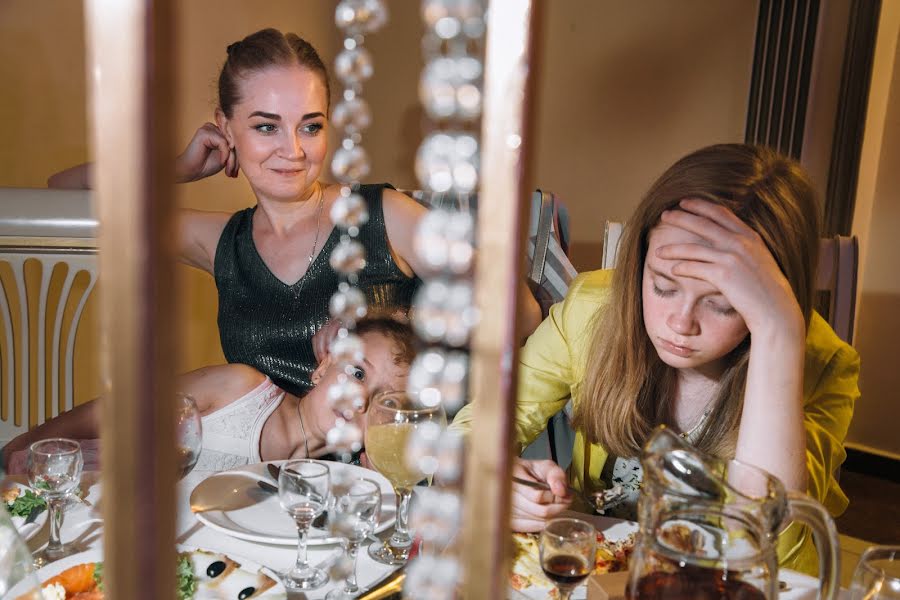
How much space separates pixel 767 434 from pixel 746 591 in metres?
0.58

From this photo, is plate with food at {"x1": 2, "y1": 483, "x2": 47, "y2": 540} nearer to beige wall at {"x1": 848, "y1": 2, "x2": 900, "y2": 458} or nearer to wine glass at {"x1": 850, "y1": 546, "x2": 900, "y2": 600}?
wine glass at {"x1": 850, "y1": 546, "x2": 900, "y2": 600}

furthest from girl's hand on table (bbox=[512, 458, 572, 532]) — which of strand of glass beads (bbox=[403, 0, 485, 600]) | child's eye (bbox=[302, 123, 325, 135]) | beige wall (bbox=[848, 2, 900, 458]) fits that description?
A: beige wall (bbox=[848, 2, 900, 458])

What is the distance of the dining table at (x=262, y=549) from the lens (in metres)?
0.73

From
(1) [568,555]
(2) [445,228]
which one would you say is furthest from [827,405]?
(2) [445,228]

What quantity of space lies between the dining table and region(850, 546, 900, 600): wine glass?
11cm

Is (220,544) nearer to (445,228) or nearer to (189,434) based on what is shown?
(189,434)

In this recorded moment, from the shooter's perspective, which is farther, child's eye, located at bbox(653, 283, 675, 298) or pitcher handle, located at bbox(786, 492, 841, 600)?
child's eye, located at bbox(653, 283, 675, 298)

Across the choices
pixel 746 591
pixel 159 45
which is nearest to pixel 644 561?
pixel 746 591

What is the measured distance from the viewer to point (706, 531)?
1.53 ft

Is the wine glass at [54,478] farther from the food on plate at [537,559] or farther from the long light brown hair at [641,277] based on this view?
the long light brown hair at [641,277]

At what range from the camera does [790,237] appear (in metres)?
1.07

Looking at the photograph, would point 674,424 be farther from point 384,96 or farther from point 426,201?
point 384,96

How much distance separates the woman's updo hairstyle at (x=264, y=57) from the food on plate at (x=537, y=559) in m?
1.32

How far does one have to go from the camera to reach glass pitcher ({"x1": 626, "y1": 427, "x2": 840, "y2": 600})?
44 cm
